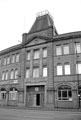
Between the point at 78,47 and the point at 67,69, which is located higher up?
the point at 78,47

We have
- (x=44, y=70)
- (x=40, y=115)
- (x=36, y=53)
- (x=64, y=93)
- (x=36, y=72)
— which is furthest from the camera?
(x=36, y=53)

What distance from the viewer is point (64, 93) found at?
25.8 meters

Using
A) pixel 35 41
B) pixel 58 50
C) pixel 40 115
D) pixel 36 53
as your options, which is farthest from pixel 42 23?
pixel 40 115

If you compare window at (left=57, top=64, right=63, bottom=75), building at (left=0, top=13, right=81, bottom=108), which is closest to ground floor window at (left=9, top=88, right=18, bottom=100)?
building at (left=0, top=13, right=81, bottom=108)

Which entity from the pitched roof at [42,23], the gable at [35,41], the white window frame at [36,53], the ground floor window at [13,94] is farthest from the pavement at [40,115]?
the pitched roof at [42,23]

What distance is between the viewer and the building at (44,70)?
25.7 metres

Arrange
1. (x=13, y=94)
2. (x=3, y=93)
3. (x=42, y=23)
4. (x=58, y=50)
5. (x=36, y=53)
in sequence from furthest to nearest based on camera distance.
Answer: (x=3, y=93), (x=42, y=23), (x=13, y=94), (x=36, y=53), (x=58, y=50)

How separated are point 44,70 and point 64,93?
6.03 m

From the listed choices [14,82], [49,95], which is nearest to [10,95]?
[14,82]

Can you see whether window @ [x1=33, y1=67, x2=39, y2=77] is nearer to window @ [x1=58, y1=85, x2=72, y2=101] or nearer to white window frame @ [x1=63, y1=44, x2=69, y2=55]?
window @ [x1=58, y1=85, x2=72, y2=101]

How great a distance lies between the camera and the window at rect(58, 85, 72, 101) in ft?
82.8

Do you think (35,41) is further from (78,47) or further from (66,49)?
(78,47)

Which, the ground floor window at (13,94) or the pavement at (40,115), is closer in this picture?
the pavement at (40,115)

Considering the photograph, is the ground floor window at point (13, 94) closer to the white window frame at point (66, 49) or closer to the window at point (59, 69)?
the window at point (59, 69)
